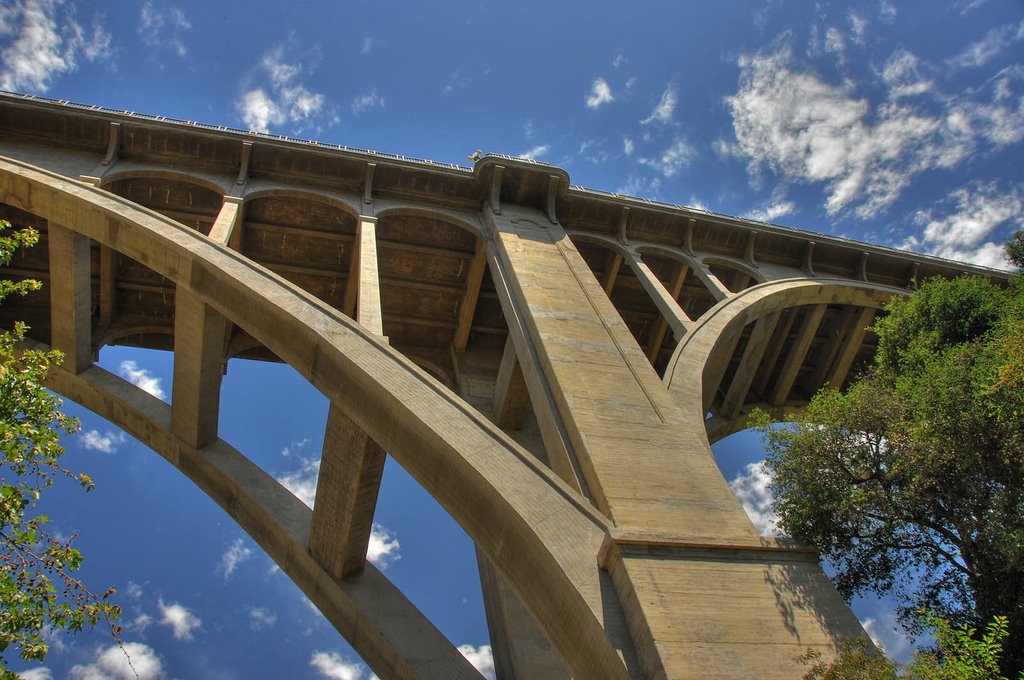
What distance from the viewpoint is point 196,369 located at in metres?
11.4

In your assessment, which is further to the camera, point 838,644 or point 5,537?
point 838,644

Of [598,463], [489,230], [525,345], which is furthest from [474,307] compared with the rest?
[598,463]

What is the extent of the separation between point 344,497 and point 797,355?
15.5m

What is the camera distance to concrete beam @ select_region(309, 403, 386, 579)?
932cm

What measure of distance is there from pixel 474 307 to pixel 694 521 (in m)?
11.3

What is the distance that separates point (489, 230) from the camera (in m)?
15.8

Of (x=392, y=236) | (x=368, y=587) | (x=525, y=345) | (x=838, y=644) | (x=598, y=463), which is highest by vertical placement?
(x=392, y=236)

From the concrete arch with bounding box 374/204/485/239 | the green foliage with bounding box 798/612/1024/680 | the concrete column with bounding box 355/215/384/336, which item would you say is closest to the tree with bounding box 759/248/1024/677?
the green foliage with bounding box 798/612/1024/680

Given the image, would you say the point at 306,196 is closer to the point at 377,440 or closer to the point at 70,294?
the point at 70,294

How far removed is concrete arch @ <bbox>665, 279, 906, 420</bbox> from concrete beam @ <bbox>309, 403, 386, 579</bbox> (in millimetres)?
4946

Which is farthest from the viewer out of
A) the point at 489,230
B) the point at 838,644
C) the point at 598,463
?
the point at 489,230

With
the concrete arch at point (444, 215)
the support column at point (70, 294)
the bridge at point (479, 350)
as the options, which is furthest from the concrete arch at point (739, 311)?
the support column at point (70, 294)

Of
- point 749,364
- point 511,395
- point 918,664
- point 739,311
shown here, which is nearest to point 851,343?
point 749,364

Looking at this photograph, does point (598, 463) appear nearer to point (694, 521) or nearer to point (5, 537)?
point (694, 521)
